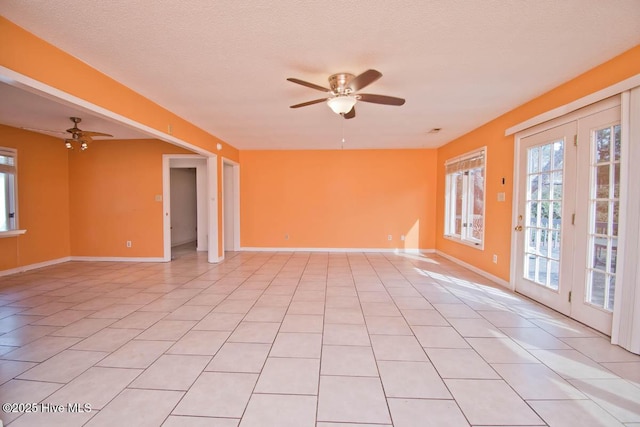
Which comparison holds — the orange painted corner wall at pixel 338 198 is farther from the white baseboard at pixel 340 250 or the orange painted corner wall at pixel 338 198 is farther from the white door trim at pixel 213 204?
the white door trim at pixel 213 204

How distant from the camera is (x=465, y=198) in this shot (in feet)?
18.2

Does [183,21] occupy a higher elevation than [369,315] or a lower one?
higher

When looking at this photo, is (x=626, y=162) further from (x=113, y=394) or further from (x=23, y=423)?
(x=23, y=423)

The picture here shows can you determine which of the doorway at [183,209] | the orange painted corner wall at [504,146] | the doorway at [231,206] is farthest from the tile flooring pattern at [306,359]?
the doorway at [183,209]

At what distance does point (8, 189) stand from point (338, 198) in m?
6.17

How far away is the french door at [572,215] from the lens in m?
2.60

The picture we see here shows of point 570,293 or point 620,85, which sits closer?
point 620,85

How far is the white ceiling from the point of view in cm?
Answer: 190

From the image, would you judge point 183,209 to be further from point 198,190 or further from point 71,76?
point 71,76

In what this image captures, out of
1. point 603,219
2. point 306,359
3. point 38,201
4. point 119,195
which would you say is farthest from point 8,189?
point 603,219

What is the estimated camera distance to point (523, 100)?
3.56 metres

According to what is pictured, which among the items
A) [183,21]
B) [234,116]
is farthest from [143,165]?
[183,21]

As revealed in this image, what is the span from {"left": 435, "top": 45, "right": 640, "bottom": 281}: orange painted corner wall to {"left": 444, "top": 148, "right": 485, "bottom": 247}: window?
18 cm

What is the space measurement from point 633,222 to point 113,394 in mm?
4067
